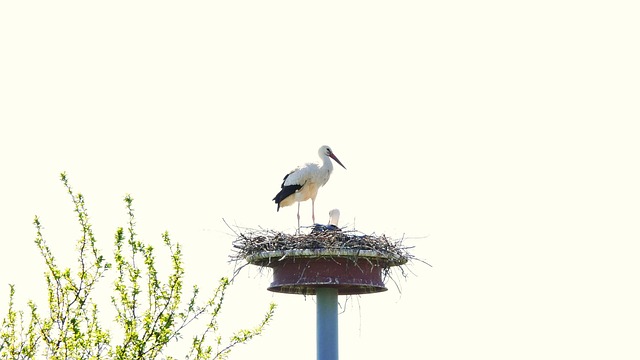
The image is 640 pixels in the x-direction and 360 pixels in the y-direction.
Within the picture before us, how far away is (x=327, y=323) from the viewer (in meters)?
12.9

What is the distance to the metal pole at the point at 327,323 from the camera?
1284cm

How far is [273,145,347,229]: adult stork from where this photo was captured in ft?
52.1

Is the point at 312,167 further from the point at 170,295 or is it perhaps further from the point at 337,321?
the point at 170,295

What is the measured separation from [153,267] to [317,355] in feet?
13.3

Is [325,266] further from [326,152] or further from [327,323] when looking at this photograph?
[326,152]

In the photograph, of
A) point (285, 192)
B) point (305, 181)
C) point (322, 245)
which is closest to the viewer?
point (322, 245)

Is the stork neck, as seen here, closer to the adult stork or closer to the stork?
the adult stork

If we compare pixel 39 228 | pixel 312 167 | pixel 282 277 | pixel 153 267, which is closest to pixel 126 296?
pixel 153 267

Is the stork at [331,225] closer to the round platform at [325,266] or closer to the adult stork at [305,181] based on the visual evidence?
the round platform at [325,266]

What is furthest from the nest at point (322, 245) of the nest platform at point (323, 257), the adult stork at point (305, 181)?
the adult stork at point (305, 181)

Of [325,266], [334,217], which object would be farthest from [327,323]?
[334,217]

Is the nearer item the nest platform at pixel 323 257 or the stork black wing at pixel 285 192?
the nest platform at pixel 323 257

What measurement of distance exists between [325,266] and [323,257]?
0.48 feet

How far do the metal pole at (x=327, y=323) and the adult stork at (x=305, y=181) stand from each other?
3095 mm
